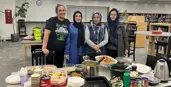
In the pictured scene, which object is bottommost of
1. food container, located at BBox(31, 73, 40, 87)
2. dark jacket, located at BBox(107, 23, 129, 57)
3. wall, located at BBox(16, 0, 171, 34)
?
food container, located at BBox(31, 73, 40, 87)

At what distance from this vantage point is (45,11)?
33.6ft

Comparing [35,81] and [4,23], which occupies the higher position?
[4,23]

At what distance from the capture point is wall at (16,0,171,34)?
998 cm

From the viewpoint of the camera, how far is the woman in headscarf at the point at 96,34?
9.38 feet

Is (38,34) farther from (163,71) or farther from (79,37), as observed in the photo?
(163,71)

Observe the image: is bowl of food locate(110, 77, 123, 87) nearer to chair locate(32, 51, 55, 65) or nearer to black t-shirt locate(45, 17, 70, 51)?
chair locate(32, 51, 55, 65)

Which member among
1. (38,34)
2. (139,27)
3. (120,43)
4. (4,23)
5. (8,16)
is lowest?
(120,43)

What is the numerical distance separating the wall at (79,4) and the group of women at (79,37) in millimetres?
7695

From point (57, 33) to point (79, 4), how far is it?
837 centimetres

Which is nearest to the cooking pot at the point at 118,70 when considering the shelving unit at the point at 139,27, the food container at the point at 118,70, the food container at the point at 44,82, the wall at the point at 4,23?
the food container at the point at 118,70

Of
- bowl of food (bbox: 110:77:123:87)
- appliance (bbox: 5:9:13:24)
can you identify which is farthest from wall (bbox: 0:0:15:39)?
bowl of food (bbox: 110:77:123:87)

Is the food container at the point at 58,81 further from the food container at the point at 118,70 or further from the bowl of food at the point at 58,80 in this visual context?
the food container at the point at 118,70

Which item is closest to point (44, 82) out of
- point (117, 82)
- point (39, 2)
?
point (117, 82)

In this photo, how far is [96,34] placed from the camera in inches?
114
